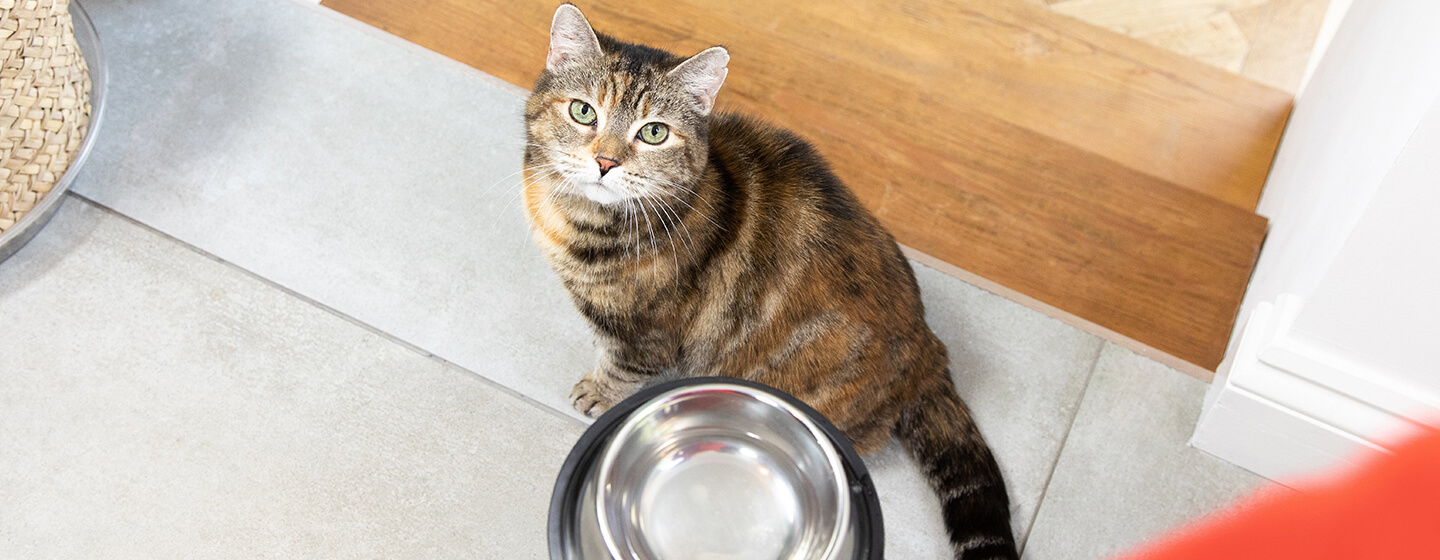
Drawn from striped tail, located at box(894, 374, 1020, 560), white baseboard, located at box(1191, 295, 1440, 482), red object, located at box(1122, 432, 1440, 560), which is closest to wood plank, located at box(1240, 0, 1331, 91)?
white baseboard, located at box(1191, 295, 1440, 482)

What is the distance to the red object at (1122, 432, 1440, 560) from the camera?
0.33 metres

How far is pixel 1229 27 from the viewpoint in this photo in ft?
7.18

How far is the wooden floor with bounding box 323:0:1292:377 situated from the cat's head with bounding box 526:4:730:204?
695 mm

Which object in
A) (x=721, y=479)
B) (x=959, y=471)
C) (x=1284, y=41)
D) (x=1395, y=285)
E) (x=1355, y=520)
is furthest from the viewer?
(x=1284, y=41)

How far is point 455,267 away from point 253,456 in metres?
0.47

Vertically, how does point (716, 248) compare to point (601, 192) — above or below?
below

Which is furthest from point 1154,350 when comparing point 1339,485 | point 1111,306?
point 1339,485

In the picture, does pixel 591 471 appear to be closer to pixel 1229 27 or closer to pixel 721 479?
pixel 721 479

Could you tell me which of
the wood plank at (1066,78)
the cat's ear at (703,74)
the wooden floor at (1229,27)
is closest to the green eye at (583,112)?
the cat's ear at (703,74)

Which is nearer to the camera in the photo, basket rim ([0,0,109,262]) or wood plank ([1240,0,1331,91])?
basket rim ([0,0,109,262])

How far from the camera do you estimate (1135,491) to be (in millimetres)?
1554

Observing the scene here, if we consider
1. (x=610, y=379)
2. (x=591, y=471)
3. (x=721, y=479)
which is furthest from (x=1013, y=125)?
(x=591, y=471)

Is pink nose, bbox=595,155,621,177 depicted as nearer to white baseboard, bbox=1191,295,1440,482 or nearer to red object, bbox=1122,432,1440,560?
red object, bbox=1122,432,1440,560

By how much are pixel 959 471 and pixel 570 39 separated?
88 centimetres
